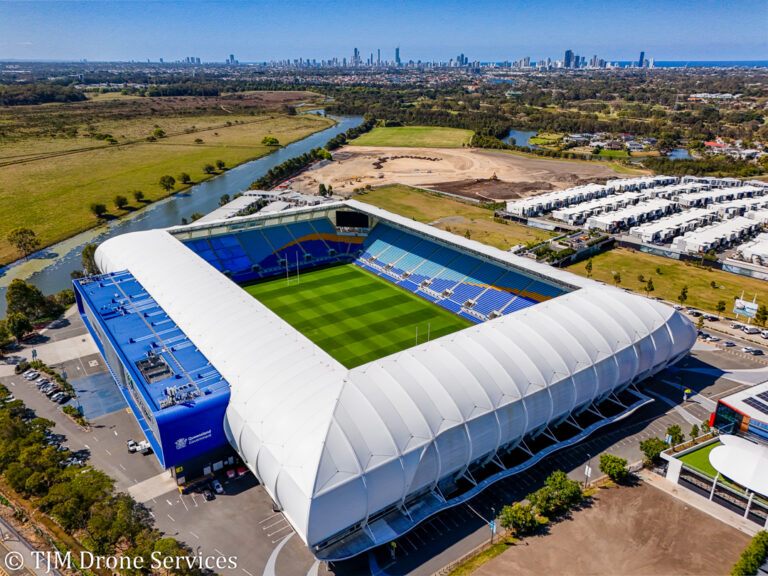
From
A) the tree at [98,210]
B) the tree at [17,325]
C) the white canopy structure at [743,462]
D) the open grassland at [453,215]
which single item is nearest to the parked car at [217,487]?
the tree at [17,325]

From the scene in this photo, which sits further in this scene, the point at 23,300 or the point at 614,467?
the point at 23,300

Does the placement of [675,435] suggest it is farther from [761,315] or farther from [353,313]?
[353,313]

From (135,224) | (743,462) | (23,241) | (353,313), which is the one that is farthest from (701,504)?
(135,224)

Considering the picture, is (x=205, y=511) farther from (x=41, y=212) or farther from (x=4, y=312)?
(x=41, y=212)

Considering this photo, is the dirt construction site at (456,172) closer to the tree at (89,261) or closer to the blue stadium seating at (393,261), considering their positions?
the blue stadium seating at (393,261)

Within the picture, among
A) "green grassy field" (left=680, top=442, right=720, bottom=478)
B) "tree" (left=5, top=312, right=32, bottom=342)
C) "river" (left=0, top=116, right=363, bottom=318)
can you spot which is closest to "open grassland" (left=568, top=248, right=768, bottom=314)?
"green grassy field" (left=680, top=442, right=720, bottom=478)

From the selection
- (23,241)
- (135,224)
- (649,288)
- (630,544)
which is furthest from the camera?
(135,224)
